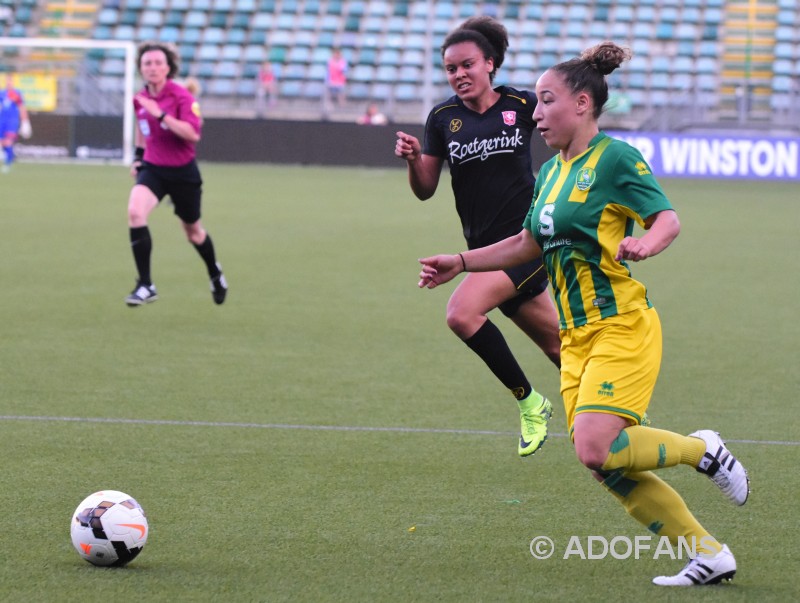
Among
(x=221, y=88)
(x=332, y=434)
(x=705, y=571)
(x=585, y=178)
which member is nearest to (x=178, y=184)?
(x=332, y=434)

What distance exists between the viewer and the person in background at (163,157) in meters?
9.64

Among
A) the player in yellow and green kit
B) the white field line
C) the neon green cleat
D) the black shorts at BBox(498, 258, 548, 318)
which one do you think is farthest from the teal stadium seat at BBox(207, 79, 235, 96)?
the player in yellow and green kit

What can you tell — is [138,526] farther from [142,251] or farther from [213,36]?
[213,36]

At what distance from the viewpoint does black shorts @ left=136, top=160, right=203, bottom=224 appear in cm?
991

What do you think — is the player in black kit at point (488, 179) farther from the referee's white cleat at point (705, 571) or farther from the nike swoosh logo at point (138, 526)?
the nike swoosh logo at point (138, 526)

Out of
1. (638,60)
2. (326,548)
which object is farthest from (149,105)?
(638,60)

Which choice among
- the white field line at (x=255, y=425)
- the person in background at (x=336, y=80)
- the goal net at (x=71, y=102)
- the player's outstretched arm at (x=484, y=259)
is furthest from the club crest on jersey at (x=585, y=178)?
the person in background at (x=336, y=80)

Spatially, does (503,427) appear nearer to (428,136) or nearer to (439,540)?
(428,136)

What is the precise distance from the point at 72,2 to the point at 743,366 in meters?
32.4

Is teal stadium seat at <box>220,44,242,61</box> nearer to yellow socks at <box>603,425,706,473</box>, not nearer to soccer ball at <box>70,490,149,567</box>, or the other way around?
soccer ball at <box>70,490,149,567</box>

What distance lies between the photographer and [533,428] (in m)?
5.45

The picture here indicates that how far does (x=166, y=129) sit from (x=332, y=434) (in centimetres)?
464

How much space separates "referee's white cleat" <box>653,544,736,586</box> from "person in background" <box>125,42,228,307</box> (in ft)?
20.8

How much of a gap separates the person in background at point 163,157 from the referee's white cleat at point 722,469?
619 centimetres
